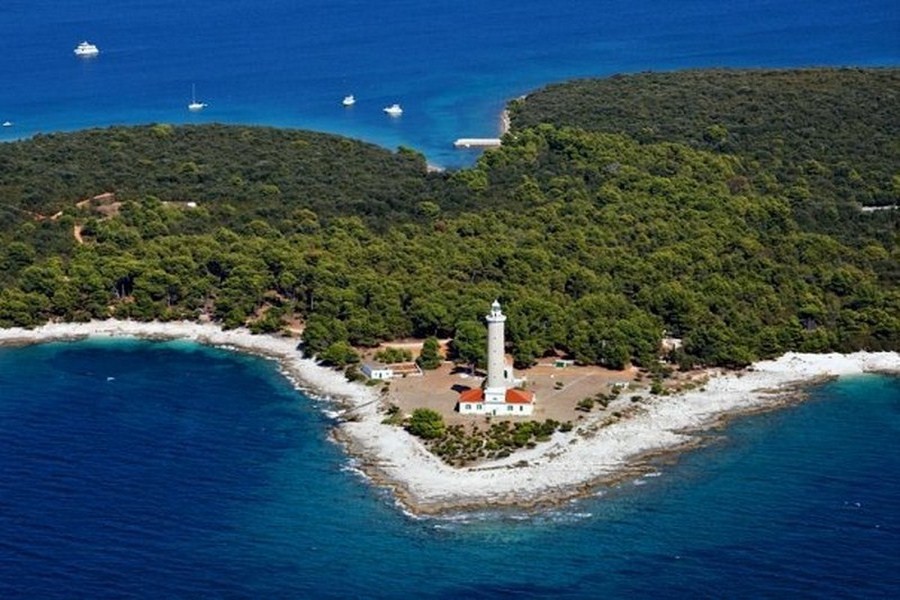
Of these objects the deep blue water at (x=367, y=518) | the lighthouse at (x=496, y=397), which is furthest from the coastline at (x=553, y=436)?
the lighthouse at (x=496, y=397)

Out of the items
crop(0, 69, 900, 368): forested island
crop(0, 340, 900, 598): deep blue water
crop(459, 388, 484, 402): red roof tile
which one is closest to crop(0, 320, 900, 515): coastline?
crop(0, 340, 900, 598): deep blue water

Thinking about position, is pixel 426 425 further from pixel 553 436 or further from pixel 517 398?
pixel 553 436

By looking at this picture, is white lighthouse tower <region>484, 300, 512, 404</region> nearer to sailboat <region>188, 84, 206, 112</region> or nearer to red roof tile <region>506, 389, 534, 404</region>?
red roof tile <region>506, 389, 534, 404</region>

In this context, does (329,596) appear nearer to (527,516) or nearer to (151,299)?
(527,516)

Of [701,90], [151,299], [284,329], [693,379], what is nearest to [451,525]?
[693,379]

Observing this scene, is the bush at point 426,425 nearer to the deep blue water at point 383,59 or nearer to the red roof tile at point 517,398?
the red roof tile at point 517,398
